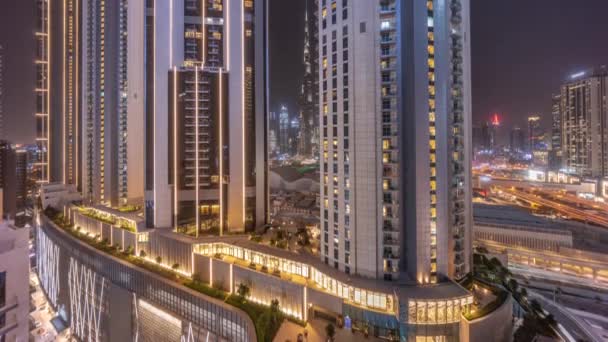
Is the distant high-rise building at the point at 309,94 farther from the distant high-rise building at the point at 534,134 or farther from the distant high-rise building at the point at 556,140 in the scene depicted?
the distant high-rise building at the point at 534,134

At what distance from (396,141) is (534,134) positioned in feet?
607

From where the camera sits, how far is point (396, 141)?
27.0m

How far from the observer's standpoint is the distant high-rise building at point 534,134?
534 feet

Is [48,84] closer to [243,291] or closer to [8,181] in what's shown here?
[8,181]

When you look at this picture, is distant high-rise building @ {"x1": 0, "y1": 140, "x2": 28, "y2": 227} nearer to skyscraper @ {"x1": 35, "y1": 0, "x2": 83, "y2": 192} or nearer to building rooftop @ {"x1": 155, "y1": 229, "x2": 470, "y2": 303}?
skyscraper @ {"x1": 35, "y1": 0, "x2": 83, "y2": 192}

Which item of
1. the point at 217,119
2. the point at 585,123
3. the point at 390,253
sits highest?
the point at 585,123

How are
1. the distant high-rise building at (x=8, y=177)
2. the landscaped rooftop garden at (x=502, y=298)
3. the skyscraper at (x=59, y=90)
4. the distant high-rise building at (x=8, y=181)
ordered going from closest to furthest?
→ the landscaped rooftop garden at (x=502, y=298) → the skyscraper at (x=59, y=90) → the distant high-rise building at (x=8, y=181) → the distant high-rise building at (x=8, y=177)

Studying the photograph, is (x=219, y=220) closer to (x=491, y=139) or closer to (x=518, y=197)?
(x=518, y=197)

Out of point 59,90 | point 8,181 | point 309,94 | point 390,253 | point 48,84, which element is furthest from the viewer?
point 309,94

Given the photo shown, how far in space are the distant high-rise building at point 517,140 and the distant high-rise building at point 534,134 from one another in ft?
25.5

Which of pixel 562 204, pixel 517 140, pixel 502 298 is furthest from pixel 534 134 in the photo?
A: pixel 502 298

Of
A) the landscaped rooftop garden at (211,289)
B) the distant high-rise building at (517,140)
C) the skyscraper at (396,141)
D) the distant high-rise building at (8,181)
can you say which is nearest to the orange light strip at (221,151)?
the landscaped rooftop garden at (211,289)

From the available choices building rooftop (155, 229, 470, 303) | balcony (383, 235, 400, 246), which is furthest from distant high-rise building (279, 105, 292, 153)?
balcony (383, 235, 400, 246)

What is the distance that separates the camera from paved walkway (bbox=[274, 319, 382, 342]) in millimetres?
24406
